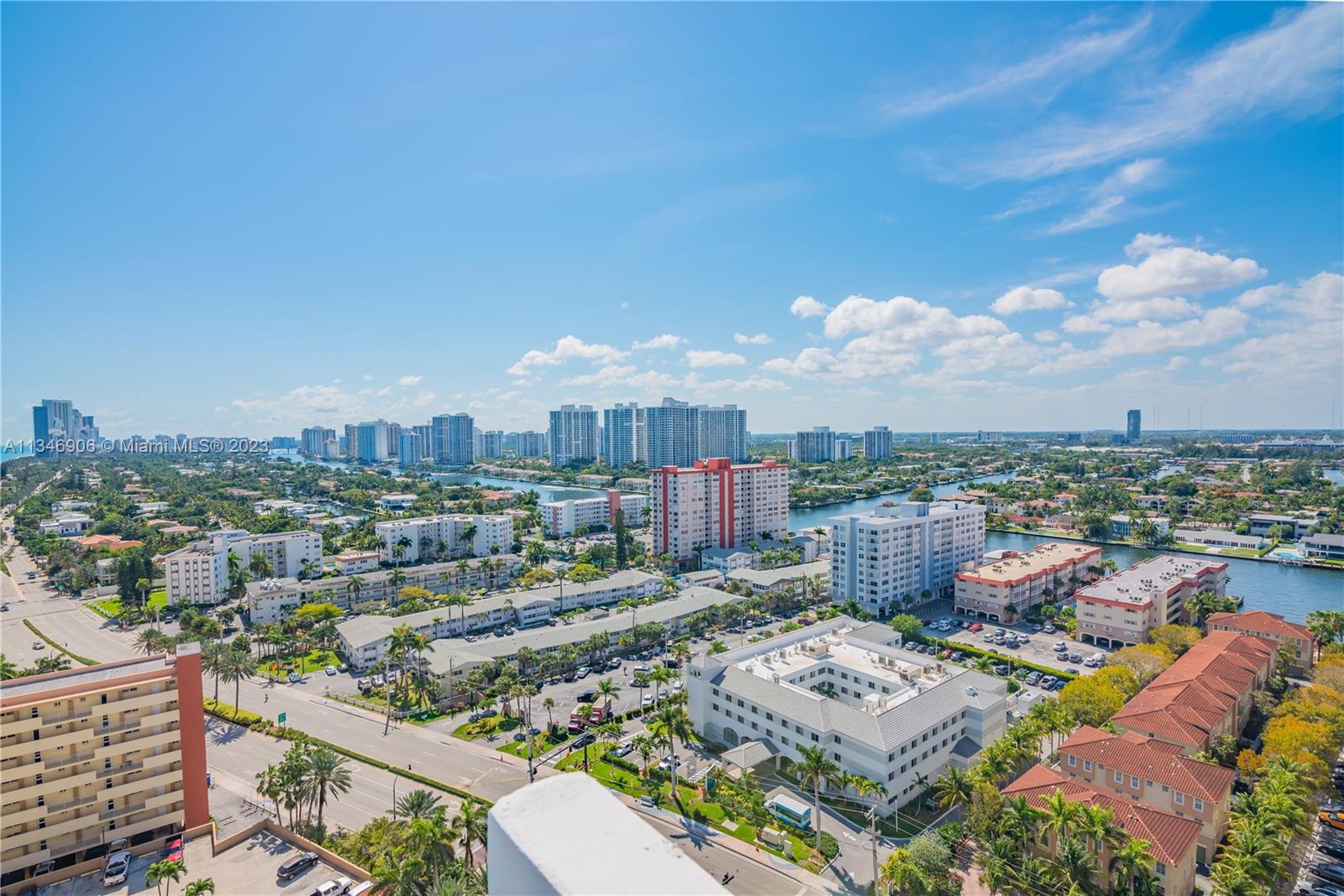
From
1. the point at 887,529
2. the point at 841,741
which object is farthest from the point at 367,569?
the point at 841,741

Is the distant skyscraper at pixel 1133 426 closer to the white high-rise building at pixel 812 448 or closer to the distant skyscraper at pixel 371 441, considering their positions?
the white high-rise building at pixel 812 448

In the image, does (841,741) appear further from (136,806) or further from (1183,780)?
(136,806)

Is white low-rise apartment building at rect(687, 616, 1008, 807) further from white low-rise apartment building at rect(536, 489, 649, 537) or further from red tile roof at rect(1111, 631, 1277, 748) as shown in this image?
white low-rise apartment building at rect(536, 489, 649, 537)

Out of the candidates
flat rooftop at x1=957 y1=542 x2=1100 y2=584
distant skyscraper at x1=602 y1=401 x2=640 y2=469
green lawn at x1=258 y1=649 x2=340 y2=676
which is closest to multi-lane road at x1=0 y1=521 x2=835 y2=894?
green lawn at x1=258 y1=649 x2=340 y2=676

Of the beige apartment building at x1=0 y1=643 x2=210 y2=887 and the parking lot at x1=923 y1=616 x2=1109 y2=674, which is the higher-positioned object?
the beige apartment building at x1=0 y1=643 x2=210 y2=887

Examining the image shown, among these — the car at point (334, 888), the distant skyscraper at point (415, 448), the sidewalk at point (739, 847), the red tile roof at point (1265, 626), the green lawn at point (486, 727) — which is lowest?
the green lawn at point (486, 727)

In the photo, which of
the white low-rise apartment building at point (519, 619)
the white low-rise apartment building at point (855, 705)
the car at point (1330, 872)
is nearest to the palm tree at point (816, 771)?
the white low-rise apartment building at point (855, 705)

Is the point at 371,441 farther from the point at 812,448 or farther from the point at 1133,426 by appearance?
the point at 1133,426
